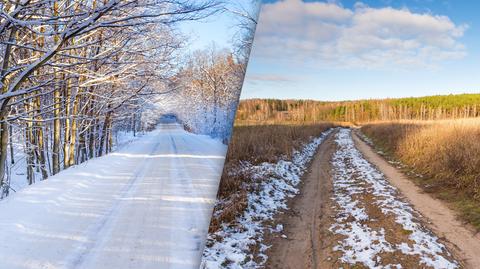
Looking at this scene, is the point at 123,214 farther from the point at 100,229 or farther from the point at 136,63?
the point at 136,63

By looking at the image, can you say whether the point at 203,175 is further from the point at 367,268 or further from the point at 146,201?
the point at 367,268

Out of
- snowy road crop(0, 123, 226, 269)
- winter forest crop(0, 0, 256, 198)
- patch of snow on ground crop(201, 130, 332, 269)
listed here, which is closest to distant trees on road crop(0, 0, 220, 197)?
winter forest crop(0, 0, 256, 198)

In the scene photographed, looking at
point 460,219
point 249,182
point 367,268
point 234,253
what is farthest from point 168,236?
point 249,182

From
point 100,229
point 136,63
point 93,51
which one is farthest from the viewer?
point 93,51

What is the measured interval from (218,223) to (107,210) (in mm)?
1043

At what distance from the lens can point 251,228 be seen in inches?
89.3

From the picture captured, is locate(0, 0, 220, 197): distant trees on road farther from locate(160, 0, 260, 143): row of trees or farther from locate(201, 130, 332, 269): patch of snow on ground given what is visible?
locate(201, 130, 332, 269): patch of snow on ground

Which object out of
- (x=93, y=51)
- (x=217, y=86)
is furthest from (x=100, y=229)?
(x=93, y=51)

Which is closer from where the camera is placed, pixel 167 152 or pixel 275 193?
pixel 167 152

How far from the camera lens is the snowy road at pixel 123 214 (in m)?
0.62

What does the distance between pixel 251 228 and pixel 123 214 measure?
5.21 feet

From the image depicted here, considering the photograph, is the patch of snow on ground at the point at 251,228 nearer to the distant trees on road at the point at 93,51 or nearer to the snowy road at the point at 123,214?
the snowy road at the point at 123,214

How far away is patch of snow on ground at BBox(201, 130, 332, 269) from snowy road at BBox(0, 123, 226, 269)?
0.32ft

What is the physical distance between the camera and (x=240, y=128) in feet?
2.77
